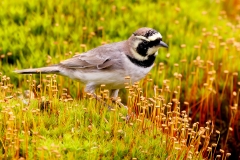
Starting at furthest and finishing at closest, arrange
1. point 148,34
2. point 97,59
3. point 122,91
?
point 122,91
point 97,59
point 148,34

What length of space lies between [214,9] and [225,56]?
235 centimetres

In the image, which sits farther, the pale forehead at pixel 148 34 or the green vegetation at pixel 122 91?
the pale forehead at pixel 148 34

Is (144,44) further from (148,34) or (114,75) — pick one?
(114,75)

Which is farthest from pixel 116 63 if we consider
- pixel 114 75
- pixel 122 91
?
pixel 122 91

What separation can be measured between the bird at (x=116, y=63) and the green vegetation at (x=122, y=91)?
19cm

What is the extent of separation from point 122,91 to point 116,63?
1414mm

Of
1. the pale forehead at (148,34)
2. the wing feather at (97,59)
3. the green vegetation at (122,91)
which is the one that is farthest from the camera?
the wing feather at (97,59)

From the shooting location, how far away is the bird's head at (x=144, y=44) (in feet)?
21.8

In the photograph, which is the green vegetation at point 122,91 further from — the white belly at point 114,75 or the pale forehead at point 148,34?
the pale forehead at point 148,34

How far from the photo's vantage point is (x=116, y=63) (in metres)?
6.71

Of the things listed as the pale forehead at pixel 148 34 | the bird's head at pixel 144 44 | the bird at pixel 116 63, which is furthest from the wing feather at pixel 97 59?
the pale forehead at pixel 148 34

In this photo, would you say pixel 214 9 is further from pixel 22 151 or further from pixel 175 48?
pixel 22 151

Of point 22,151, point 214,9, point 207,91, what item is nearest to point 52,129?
point 22,151

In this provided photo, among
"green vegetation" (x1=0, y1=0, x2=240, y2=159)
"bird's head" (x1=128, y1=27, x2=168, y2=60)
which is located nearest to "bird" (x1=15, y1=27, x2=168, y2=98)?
"bird's head" (x1=128, y1=27, x2=168, y2=60)
